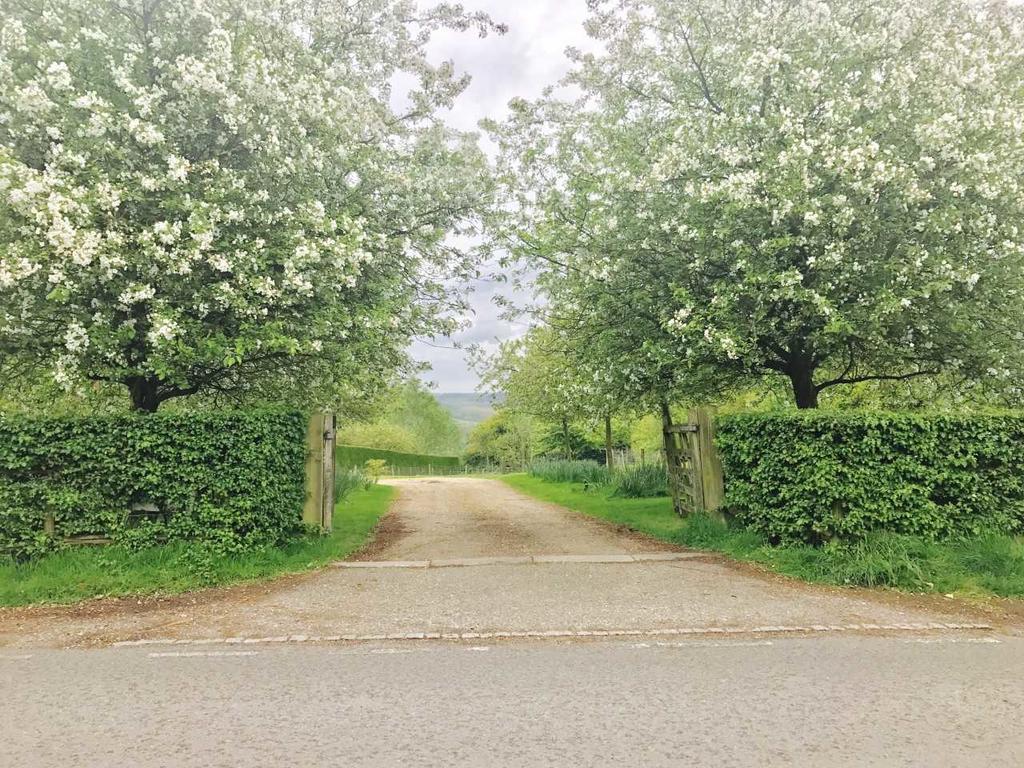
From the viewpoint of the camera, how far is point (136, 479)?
803cm

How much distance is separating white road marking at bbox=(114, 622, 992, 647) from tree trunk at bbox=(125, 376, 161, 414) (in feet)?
16.3

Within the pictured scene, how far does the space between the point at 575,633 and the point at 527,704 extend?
1708 millimetres

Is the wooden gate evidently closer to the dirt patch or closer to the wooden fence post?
the wooden fence post

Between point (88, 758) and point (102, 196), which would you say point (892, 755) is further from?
point (102, 196)

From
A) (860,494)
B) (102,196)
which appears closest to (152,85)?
(102,196)

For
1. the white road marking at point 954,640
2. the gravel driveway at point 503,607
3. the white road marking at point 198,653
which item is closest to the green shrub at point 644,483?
the gravel driveway at point 503,607

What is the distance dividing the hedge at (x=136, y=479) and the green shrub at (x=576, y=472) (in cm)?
1356

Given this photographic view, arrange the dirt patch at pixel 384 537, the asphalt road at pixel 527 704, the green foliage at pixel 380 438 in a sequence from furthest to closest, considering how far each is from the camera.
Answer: the green foliage at pixel 380 438
the dirt patch at pixel 384 537
the asphalt road at pixel 527 704

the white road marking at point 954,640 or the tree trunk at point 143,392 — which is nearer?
the white road marking at point 954,640

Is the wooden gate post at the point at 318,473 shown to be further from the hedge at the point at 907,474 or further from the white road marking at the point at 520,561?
the hedge at the point at 907,474

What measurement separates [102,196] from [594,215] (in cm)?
733

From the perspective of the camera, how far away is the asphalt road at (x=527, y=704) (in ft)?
12.0

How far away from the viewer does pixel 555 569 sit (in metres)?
A: 8.67

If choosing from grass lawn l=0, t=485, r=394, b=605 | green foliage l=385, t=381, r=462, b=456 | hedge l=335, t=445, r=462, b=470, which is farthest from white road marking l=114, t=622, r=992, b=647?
green foliage l=385, t=381, r=462, b=456
